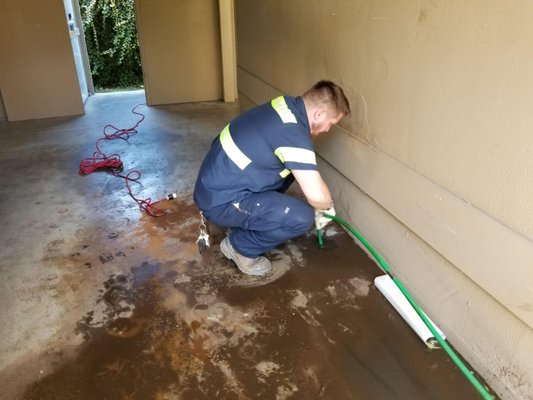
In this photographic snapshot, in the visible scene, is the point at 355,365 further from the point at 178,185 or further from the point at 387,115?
the point at 178,185

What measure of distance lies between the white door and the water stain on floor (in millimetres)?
3419

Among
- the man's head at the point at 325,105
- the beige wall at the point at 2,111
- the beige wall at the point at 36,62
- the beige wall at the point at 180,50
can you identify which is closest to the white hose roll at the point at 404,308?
the man's head at the point at 325,105

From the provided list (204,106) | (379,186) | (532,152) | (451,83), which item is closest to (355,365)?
(379,186)

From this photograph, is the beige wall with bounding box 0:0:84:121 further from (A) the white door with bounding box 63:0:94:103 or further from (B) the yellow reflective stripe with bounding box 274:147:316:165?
(B) the yellow reflective stripe with bounding box 274:147:316:165

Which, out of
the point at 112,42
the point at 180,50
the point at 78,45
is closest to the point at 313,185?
the point at 180,50

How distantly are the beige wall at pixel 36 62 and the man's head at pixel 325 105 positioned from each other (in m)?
3.57

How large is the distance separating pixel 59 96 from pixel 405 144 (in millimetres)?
4048

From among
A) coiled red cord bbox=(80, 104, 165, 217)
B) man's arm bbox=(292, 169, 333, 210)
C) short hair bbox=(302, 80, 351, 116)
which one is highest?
short hair bbox=(302, 80, 351, 116)

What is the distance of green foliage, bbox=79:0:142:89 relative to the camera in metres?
6.28

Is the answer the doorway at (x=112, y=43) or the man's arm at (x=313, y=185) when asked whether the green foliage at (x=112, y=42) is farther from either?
the man's arm at (x=313, y=185)

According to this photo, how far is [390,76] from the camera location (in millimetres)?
1706

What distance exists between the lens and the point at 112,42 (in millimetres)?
6613

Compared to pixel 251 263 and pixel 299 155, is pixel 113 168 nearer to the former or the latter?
pixel 251 263

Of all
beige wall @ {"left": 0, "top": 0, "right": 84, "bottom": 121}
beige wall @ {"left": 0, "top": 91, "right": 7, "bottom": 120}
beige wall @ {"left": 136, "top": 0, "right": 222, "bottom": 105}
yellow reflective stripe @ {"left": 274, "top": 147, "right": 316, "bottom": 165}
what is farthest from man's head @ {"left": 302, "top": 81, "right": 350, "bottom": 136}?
beige wall @ {"left": 0, "top": 91, "right": 7, "bottom": 120}
